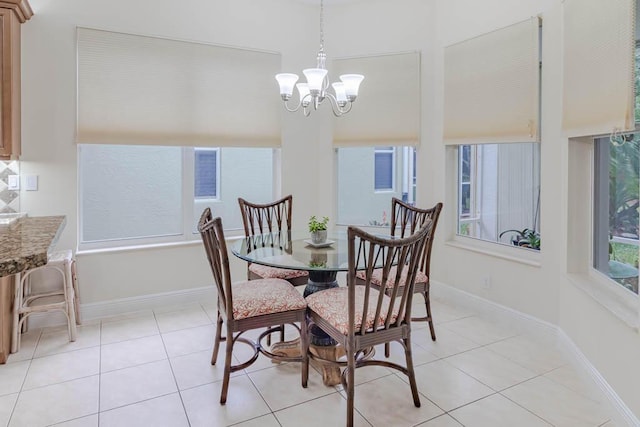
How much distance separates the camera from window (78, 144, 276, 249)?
3625 millimetres

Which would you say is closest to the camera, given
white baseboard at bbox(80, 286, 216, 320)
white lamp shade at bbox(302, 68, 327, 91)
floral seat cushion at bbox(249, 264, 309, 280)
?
white lamp shade at bbox(302, 68, 327, 91)

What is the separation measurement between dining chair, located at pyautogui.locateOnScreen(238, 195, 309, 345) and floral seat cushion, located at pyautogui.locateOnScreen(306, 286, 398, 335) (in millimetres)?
274

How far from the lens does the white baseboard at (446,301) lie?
9.04 ft

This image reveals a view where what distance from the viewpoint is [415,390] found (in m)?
2.25

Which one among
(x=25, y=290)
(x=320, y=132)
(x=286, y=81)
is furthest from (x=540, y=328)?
(x=25, y=290)

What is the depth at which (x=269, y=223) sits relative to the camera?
3.64 m

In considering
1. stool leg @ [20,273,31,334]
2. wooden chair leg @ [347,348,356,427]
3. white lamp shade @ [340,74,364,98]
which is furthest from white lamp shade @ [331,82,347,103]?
stool leg @ [20,273,31,334]

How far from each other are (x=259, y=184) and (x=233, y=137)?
0.59 meters

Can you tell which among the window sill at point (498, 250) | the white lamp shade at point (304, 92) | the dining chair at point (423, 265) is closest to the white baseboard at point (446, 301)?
the window sill at point (498, 250)

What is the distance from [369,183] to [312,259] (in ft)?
7.00

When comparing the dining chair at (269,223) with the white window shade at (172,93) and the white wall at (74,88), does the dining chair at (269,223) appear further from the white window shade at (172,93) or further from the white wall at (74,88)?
the white window shade at (172,93)

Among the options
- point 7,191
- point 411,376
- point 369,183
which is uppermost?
point 369,183

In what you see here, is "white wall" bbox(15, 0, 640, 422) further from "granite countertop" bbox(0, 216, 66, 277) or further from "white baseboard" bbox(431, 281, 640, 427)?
"granite countertop" bbox(0, 216, 66, 277)

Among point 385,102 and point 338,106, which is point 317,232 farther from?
point 385,102
